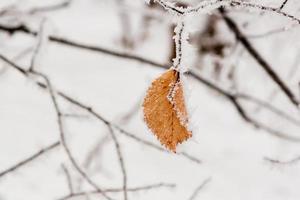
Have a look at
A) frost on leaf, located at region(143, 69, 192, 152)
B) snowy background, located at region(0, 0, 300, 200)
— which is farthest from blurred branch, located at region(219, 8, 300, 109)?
frost on leaf, located at region(143, 69, 192, 152)

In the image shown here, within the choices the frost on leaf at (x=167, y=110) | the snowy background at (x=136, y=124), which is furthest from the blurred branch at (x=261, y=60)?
the frost on leaf at (x=167, y=110)

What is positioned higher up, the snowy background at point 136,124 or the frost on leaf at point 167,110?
the frost on leaf at point 167,110

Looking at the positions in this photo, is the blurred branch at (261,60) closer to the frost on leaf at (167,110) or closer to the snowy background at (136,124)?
the snowy background at (136,124)

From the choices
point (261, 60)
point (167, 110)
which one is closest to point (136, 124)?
point (261, 60)

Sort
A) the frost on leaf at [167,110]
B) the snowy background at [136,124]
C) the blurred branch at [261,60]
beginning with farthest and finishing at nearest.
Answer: the snowy background at [136,124] → the blurred branch at [261,60] → the frost on leaf at [167,110]

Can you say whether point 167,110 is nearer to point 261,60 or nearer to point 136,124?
point 261,60

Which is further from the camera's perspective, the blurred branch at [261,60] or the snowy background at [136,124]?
the snowy background at [136,124]

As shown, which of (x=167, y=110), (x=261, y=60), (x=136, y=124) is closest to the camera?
(x=167, y=110)
